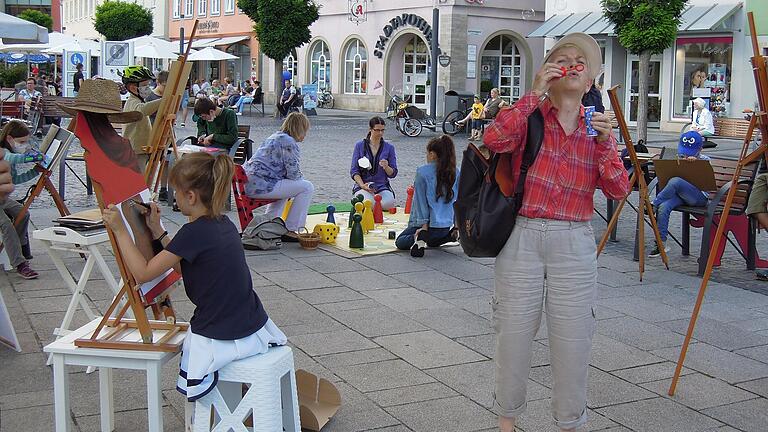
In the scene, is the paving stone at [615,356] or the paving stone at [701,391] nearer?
the paving stone at [701,391]

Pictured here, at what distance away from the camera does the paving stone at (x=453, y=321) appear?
617 cm

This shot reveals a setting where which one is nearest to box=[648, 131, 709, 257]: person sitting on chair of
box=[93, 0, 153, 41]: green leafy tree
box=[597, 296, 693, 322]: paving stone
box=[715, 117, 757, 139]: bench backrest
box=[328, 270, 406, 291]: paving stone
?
box=[597, 296, 693, 322]: paving stone

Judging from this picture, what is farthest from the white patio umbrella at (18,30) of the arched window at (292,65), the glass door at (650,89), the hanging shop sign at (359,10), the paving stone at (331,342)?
the arched window at (292,65)

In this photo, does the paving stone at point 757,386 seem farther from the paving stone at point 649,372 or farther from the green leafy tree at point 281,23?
the green leafy tree at point 281,23

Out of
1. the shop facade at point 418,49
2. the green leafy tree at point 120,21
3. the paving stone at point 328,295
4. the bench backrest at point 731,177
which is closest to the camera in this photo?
the paving stone at point 328,295

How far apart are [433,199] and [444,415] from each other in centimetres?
435

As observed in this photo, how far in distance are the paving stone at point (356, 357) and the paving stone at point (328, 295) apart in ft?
4.28

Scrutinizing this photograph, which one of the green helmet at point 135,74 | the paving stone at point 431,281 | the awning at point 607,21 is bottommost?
the paving stone at point 431,281

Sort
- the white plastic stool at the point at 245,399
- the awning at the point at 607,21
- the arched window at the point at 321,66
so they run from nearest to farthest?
the white plastic stool at the point at 245,399 → the awning at the point at 607,21 → the arched window at the point at 321,66

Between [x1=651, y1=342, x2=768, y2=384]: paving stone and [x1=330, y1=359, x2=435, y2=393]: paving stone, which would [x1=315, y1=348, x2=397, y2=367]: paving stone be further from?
[x1=651, y1=342, x2=768, y2=384]: paving stone

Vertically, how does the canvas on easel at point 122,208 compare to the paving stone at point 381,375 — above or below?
above

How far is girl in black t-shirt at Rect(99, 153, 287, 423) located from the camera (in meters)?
3.72

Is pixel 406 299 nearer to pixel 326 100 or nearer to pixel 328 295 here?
pixel 328 295

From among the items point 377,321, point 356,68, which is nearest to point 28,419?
point 377,321
